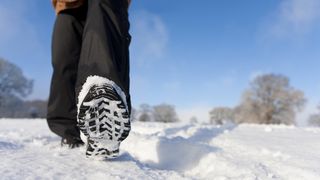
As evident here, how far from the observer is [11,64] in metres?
33.3

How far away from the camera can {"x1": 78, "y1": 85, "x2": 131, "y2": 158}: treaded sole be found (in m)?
1.37

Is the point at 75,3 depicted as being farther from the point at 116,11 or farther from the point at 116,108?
the point at 116,108

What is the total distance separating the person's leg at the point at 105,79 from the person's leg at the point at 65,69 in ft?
0.99

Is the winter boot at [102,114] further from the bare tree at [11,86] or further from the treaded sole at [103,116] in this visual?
the bare tree at [11,86]

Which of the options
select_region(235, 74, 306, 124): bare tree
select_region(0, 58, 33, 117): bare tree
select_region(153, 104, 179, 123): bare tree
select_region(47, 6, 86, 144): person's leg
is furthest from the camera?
select_region(153, 104, 179, 123): bare tree

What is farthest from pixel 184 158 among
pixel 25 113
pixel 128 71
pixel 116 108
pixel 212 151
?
pixel 25 113

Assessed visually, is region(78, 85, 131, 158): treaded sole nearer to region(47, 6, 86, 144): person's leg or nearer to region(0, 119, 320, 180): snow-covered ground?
region(0, 119, 320, 180): snow-covered ground

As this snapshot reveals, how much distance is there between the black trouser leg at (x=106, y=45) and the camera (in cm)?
150

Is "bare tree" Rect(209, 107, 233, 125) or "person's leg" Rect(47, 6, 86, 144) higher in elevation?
"bare tree" Rect(209, 107, 233, 125)

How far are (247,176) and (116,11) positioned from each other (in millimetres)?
905

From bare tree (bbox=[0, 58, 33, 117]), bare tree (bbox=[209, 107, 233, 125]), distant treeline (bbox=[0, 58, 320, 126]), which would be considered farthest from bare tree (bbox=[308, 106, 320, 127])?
bare tree (bbox=[0, 58, 33, 117])

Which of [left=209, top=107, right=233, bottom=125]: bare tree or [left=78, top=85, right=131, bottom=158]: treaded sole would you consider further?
[left=209, top=107, right=233, bottom=125]: bare tree

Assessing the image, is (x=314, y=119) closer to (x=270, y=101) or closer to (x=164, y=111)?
(x=270, y=101)

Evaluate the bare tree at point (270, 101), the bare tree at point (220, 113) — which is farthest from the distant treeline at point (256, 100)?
the bare tree at point (220, 113)
